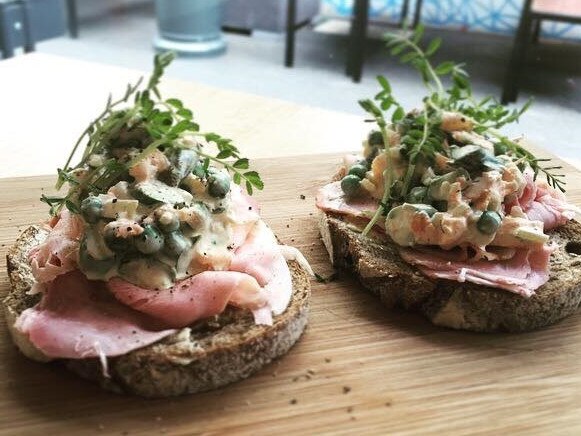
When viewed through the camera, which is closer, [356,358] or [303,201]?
Result: [356,358]

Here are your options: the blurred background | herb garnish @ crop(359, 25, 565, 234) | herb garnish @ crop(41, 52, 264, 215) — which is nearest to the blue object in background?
the blurred background

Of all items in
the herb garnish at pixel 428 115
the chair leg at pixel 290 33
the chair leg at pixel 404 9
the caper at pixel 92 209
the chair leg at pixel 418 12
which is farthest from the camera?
the chair leg at pixel 290 33

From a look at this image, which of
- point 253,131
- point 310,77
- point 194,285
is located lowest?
point 310,77

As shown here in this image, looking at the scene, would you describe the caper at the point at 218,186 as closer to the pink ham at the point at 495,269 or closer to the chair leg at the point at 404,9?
the pink ham at the point at 495,269

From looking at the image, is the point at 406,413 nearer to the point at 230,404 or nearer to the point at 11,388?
the point at 230,404

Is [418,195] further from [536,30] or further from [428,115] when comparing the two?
[536,30]

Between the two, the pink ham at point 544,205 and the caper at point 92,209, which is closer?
the caper at point 92,209

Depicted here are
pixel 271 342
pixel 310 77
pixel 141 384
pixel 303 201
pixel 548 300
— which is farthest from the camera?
pixel 310 77

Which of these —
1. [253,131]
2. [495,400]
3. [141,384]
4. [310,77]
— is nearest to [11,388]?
[141,384]

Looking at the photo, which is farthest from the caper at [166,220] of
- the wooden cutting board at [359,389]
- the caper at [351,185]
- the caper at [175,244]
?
the caper at [351,185]

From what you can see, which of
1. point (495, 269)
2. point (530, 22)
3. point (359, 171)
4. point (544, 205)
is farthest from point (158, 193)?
point (530, 22)
